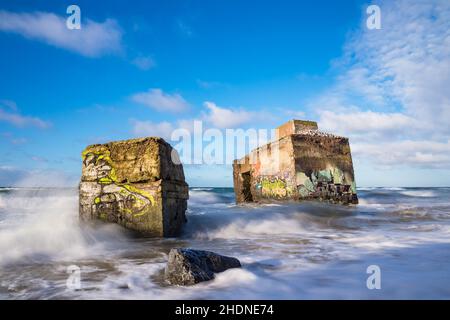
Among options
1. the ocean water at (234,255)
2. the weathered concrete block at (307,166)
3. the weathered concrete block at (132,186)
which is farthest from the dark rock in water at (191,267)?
the weathered concrete block at (307,166)

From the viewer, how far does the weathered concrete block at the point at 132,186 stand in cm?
425

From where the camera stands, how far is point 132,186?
171 inches

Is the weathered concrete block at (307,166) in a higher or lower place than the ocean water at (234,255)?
higher

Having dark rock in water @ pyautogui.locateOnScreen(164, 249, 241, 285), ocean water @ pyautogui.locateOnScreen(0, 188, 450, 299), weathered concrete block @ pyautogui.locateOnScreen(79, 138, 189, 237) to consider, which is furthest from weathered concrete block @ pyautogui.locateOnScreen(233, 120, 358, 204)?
dark rock in water @ pyautogui.locateOnScreen(164, 249, 241, 285)

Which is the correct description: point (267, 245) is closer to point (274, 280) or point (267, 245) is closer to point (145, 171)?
point (274, 280)

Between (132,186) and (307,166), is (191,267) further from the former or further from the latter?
(307,166)

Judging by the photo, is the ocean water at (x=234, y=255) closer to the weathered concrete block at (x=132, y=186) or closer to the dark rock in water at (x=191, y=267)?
the dark rock in water at (x=191, y=267)

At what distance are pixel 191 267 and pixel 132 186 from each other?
2450 mm

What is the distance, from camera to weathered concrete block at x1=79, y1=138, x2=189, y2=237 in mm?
4254

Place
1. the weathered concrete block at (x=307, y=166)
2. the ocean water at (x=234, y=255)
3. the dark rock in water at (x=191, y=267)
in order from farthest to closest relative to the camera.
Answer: the weathered concrete block at (x=307, y=166) < the dark rock in water at (x=191, y=267) < the ocean water at (x=234, y=255)

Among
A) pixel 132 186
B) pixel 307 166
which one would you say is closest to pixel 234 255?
pixel 132 186

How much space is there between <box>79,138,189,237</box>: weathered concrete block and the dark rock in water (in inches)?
74.7

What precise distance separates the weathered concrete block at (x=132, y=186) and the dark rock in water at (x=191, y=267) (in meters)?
1.90

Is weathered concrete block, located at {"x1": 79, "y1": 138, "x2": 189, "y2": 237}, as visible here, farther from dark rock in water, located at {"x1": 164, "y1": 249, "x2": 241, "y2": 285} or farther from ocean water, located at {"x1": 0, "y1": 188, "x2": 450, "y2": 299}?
dark rock in water, located at {"x1": 164, "y1": 249, "x2": 241, "y2": 285}
